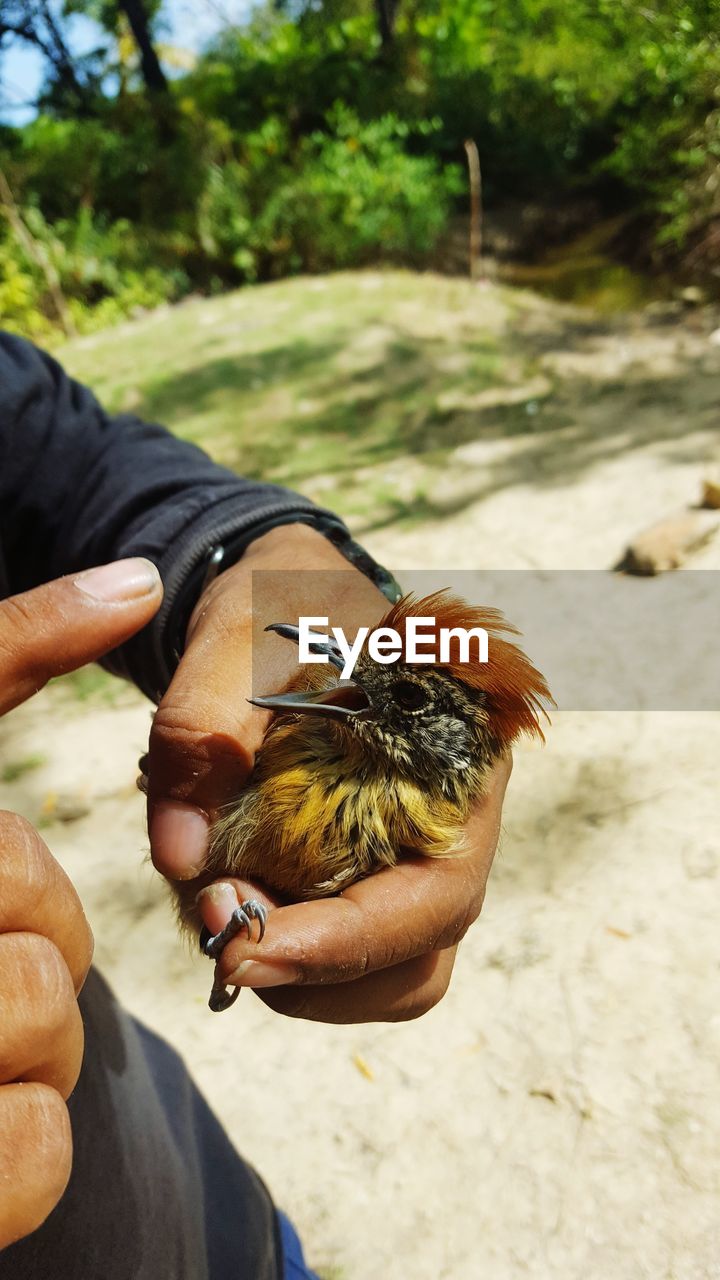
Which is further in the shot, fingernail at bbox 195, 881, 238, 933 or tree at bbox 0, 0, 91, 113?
tree at bbox 0, 0, 91, 113

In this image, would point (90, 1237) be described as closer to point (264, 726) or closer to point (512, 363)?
point (264, 726)

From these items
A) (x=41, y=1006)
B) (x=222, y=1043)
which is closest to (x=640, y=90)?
(x=222, y=1043)

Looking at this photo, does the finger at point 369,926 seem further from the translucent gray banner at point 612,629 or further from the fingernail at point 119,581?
the translucent gray banner at point 612,629

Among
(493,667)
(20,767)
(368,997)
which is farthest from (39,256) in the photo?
(368,997)

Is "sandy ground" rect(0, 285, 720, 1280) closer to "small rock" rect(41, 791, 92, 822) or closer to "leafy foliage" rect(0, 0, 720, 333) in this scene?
"small rock" rect(41, 791, 92, 822)

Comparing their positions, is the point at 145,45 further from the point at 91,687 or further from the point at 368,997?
the point at 368,997

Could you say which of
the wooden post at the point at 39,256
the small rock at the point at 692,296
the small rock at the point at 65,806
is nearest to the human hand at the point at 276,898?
the small rock at the point at 65,806

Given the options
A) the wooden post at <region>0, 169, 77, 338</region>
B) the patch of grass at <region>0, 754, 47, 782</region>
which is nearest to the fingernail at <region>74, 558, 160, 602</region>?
the patch of grass at <region>0, 754, 47, 782</region>
